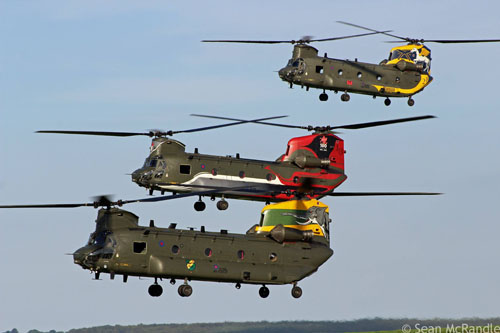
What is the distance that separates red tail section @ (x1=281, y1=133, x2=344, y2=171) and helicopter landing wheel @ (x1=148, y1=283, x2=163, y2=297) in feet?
50.1

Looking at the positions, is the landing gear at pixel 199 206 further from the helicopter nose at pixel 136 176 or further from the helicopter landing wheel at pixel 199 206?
the helicopter nose at pixel 136 176

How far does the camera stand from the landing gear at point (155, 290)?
56.2m

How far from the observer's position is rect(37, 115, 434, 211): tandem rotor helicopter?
64.2m

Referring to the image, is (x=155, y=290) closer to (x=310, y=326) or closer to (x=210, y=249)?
(x=210, y=249)

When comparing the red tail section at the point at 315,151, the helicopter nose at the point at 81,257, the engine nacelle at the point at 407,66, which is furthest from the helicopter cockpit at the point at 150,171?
the engine nacelle at the point at 407,66

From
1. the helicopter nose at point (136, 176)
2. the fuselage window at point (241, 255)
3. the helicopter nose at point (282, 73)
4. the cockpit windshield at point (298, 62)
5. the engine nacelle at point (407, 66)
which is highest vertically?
the engine nacelle at point (407, 66)

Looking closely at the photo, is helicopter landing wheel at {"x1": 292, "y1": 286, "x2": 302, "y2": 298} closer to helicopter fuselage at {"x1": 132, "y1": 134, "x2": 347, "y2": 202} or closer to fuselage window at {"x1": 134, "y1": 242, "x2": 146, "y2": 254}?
helicopter fuselage at {"x1": 132, "y1": 134, "x2": 347, "y2": 202}

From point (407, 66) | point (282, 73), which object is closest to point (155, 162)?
point (282, 73)

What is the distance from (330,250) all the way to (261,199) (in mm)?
7752

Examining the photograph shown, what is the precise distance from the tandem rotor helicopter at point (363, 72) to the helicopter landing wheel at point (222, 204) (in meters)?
10.6

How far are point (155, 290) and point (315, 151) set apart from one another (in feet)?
56.0

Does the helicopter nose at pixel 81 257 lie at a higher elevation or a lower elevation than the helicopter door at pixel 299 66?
lower

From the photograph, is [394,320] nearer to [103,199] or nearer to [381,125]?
[381,125]

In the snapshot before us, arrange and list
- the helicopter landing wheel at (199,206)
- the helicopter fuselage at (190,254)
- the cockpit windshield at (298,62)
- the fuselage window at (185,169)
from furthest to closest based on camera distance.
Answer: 1. the cockpit windshield at (298,62)
2. the helicopter landing wheel at (199,206)
3. the fuselage window at (185,169)
4. the helicopter fuselage at (190,254)
